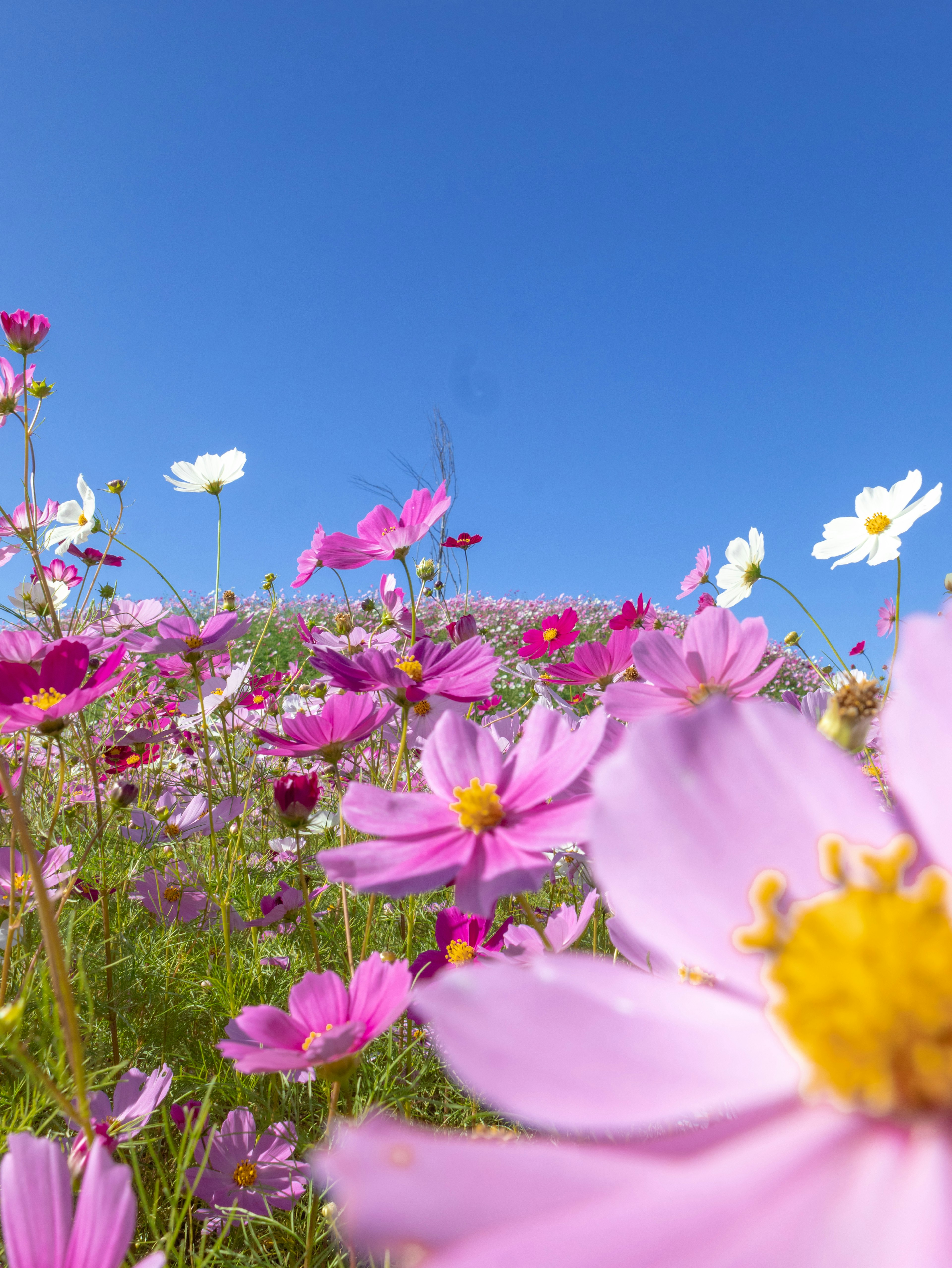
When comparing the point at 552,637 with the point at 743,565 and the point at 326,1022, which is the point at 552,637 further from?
the point at 326,1022

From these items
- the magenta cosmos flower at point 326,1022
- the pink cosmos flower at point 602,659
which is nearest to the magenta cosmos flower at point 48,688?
the magenta cosmos flower at point 326,1022

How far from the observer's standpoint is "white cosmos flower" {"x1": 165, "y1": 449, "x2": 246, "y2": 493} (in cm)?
168

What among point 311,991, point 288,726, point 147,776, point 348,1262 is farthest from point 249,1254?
point 147,776

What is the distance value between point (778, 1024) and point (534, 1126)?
784 millimetres

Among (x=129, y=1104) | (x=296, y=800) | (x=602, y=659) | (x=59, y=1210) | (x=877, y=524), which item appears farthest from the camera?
(x=877, y=524)

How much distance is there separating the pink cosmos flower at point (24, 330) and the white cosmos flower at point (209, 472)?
1.38 ft

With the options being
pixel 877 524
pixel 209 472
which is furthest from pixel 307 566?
pixel 877 524

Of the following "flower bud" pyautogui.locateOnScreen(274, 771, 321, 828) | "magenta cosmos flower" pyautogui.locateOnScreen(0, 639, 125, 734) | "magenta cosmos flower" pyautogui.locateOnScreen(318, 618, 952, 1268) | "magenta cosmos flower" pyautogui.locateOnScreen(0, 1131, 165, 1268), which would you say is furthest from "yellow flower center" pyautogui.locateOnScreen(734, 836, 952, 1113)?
"flower bud" pyautogui.locateOnScreen(274, 771, 321, 828)

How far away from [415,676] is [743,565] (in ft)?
4.08

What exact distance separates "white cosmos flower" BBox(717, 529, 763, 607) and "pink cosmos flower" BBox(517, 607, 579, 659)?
1.19 feet

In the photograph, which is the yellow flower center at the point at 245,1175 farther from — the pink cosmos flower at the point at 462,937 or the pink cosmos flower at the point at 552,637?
the pink cosmos flower at the point at 552,637

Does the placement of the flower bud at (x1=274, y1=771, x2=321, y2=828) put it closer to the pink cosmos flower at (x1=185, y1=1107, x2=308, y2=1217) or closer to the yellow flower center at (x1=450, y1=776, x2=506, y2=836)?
the pink cosmos flower at (x1=185, y1=1107, x2=308, y2=1217)

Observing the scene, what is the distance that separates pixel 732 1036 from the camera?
0.19 metres

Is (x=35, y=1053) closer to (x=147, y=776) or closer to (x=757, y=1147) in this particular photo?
(x=757, y=1147)
